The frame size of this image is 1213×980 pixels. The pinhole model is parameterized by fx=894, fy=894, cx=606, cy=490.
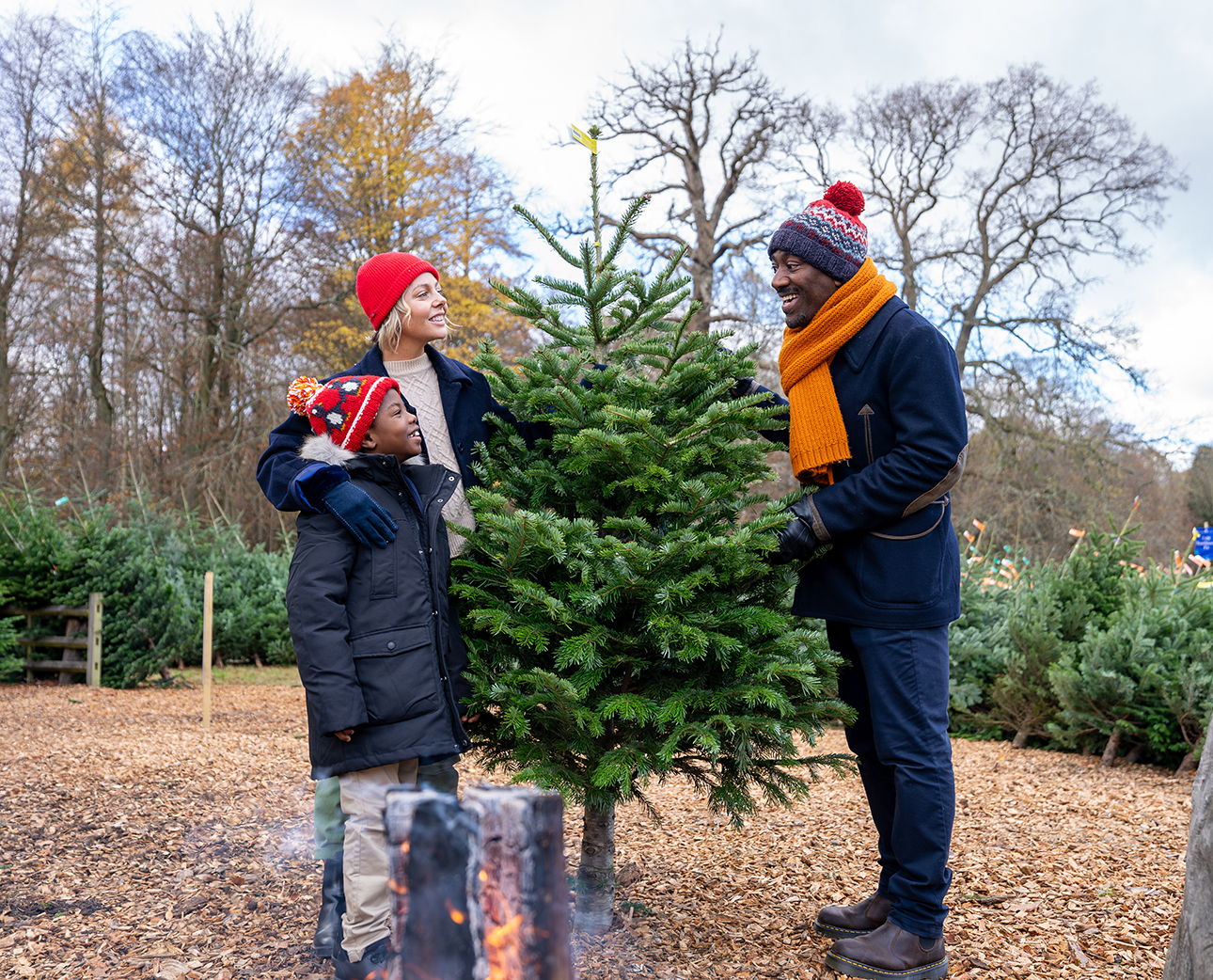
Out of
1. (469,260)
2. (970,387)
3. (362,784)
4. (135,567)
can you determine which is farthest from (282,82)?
(362,784)

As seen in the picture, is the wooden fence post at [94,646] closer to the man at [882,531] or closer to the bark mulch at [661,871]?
the bark mulch at [661,871]

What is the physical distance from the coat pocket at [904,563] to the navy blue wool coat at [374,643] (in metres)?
1.38

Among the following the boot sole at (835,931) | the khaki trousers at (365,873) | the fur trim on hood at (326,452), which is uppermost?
the fur trim on hood at (326,452)

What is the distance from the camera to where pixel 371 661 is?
9.03 feet

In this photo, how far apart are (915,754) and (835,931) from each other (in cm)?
81

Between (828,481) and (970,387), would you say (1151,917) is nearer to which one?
(828,481)

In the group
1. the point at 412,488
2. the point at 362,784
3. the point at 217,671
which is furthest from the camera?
the point at 217,671

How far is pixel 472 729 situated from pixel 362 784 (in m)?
0.42

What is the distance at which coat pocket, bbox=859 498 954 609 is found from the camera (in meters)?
2.91

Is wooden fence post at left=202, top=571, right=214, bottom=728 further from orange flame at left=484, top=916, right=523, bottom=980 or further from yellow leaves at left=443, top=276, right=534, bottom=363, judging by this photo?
yellow leaves at left=443, top=276, right=534, bottom=363

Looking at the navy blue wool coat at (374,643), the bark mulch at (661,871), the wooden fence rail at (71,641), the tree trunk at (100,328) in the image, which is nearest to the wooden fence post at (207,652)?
the bark mulch at (661,871)

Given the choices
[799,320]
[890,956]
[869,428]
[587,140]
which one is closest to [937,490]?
[869,428]

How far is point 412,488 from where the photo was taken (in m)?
2.97

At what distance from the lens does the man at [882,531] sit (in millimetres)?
2850
